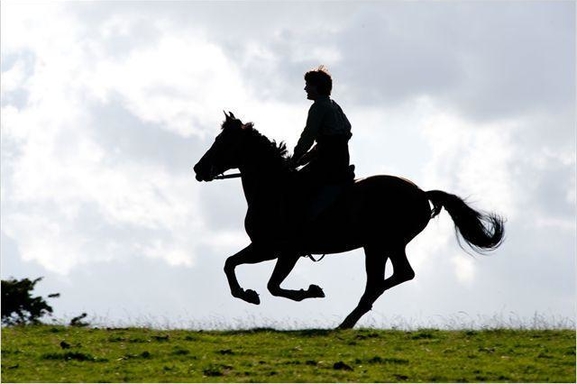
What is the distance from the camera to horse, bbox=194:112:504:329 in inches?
845

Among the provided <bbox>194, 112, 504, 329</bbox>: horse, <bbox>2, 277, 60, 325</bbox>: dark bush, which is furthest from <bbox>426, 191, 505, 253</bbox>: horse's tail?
<bbox>2, 277, 60, 325</bbox>: dark bush

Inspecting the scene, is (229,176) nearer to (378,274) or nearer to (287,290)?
(287,290)

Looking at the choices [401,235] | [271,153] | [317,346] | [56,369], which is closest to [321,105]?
[271,153]

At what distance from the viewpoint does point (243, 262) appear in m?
21.5

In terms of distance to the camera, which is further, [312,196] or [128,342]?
[312,196]

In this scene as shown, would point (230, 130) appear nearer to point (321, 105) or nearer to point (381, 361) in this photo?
point (321, 105)

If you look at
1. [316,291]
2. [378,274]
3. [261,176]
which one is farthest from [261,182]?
[378,274]

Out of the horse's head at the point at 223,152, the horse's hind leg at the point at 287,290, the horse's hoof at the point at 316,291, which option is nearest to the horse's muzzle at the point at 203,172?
the horse's head at the point at 223,152

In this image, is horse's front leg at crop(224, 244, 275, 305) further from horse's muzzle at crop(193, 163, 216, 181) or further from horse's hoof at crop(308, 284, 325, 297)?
horse's muzzle at crop(193, 163, 216, 181)

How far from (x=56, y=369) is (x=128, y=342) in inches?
73.9

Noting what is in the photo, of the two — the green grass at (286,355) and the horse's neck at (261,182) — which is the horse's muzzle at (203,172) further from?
the green grass at (286,355)

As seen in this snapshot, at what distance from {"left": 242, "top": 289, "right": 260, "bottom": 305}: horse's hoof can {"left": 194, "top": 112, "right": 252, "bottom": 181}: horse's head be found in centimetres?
194

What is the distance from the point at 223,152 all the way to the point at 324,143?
1681mm

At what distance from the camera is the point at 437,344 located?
19.6 m
